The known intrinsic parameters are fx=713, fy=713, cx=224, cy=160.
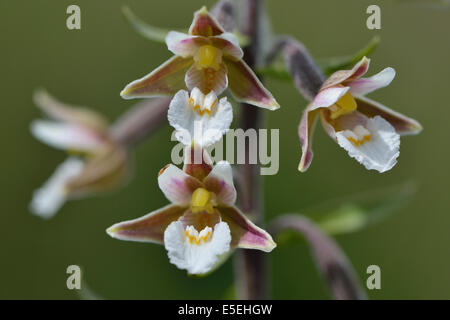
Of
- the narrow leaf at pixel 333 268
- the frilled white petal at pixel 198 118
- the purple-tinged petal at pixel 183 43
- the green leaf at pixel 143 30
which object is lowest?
the narrow leaf at pixel 333 268

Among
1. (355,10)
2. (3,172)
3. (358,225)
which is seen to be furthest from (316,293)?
(3,172)

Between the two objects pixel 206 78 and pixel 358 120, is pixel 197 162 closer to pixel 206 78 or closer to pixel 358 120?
pixel 206 78

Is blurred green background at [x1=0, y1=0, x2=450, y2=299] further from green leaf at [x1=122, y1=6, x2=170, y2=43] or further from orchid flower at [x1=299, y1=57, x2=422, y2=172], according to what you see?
orchid flower at [x1=299, y1=57, x2=422, y2=172]

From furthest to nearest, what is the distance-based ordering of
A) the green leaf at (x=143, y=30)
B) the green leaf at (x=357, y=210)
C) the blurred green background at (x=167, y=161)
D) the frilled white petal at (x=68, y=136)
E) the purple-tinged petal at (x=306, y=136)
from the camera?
the blurred green background at (x=167, y=161) < the frilled white petal at (x=68, y=136) < the green leaf at (x=357, y=210) < the green leaf at (x=143, y=30) < the purple-tinged petal at (x=306, y=136)

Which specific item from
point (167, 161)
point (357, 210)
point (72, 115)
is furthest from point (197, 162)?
point (167, 161)

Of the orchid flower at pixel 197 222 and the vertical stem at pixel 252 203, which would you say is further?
the vertical stem at pixel 252 203

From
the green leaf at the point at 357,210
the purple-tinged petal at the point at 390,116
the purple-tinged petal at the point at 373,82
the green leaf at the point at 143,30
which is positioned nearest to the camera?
the purple-tinged petal at the point at 373,82

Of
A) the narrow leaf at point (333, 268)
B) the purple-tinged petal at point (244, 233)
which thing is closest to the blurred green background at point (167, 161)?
the narrow leaf at point (333, 268)

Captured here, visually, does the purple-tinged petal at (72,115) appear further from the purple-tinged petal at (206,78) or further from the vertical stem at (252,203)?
the purple-tinged petal at (206,78)

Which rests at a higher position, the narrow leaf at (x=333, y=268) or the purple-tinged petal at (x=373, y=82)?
the purple-tinged petal at (x=373, y=82)

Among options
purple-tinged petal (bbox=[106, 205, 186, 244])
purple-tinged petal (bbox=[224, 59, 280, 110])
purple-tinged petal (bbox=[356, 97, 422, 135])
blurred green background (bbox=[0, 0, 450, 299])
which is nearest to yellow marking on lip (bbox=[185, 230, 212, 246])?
purple-tinged petal (bbox=[106, 205, 186, 244])
